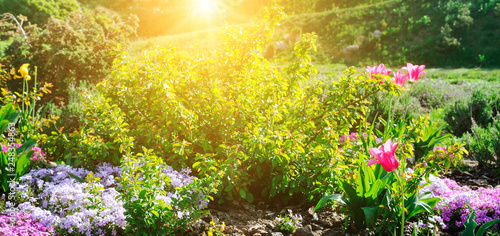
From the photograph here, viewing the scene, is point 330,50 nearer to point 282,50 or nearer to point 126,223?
point 282,50

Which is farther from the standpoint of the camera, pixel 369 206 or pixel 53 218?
pixel 369 206

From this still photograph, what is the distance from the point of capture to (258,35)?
317cm

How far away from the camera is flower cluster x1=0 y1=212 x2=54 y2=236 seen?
7.06ft

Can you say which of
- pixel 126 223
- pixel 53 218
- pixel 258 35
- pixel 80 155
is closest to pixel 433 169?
pixel 258 35

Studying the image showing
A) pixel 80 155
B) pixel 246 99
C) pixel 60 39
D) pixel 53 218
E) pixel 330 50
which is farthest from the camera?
pixel 330 50

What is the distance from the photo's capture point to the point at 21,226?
87.4 inches

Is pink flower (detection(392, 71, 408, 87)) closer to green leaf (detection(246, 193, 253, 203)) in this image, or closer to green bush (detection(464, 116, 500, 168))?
green leaf (detection(246, 193, 253, 203))

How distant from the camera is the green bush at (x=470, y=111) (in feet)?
18.6

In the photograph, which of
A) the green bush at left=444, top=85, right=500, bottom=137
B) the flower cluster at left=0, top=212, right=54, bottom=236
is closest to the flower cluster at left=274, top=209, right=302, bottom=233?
the flower cluster at left=0, top=212, right=54, bottom=236

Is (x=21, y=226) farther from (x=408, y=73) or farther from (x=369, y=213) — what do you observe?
(x=408, y=73)

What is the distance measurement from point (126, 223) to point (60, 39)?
5425 millimetres

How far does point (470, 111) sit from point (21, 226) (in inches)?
231

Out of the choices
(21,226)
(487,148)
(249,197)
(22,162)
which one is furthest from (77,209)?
(487,148)

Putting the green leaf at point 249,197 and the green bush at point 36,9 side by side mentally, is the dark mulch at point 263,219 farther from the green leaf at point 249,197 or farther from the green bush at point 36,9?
the green bush at point 36,9
